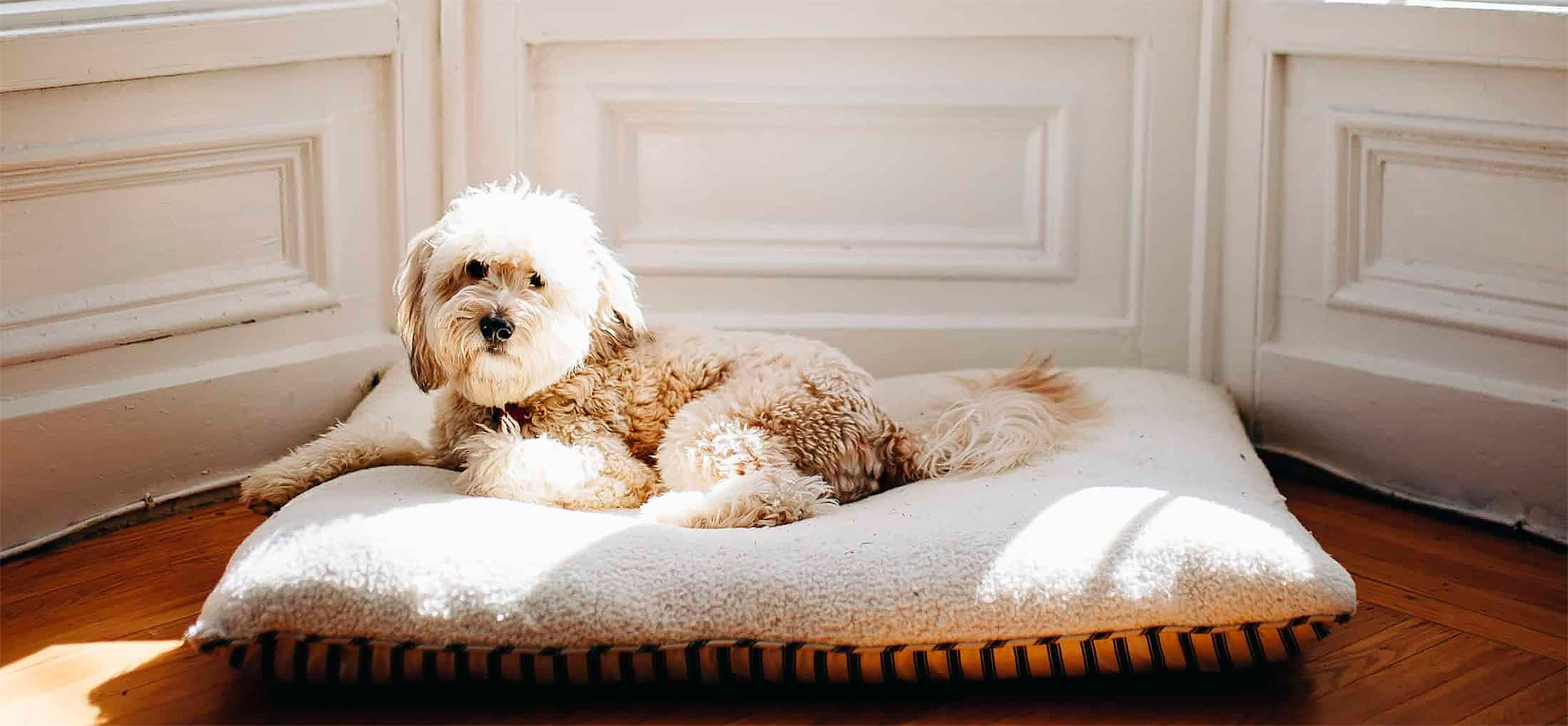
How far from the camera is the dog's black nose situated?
6.94 ft

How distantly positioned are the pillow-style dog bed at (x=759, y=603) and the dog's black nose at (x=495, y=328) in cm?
29

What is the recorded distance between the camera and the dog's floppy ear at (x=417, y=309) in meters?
2.21

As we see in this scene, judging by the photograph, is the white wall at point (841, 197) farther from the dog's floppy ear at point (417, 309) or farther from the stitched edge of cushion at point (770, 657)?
the stitched edge of cushion at point (770, 657)

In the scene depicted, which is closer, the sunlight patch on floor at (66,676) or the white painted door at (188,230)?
the sunlight patch on floor at (66,676)

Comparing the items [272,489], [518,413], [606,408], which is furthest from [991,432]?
[272,489]

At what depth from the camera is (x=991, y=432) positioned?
2.35 m

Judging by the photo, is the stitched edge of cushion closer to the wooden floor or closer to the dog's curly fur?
the wooden floor

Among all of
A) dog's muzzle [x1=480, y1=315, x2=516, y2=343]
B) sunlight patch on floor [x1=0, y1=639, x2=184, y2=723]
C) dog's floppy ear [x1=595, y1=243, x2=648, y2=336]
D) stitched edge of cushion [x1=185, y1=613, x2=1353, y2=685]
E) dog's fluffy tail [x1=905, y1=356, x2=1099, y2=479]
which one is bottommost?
sunlight patch on floor [x1=0, y1=639, x2=184, y2=723]

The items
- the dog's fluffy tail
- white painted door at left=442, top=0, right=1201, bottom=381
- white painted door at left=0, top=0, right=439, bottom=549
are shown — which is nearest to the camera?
the dog's fluffy tail

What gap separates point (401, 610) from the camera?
6.01 feet

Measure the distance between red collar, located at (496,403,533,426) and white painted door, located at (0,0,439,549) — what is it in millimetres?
771

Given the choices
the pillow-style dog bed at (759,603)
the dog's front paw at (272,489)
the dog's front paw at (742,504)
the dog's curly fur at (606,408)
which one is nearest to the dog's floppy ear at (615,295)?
the dog's curly fur at (606,408)

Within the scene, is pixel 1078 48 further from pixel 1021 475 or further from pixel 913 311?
pixel 1021 475

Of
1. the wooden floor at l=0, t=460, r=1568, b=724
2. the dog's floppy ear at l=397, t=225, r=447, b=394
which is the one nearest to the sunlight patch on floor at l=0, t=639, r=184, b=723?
the wooden floor at l=0, t=460, r=1568, b=724
